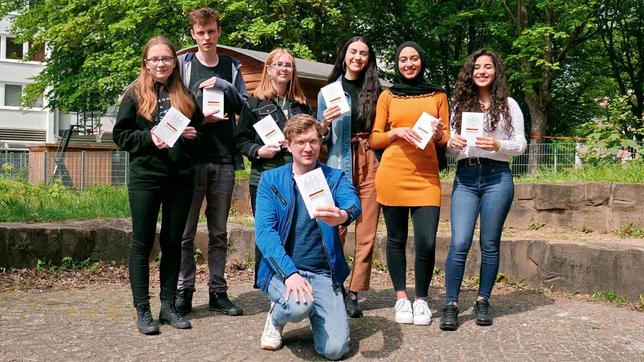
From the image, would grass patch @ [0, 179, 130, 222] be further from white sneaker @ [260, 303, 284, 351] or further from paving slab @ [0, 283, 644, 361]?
white sneaker @ [260, 303, 284, 351]

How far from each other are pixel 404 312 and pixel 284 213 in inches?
51.5

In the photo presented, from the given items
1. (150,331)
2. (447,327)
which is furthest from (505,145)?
(150,331)

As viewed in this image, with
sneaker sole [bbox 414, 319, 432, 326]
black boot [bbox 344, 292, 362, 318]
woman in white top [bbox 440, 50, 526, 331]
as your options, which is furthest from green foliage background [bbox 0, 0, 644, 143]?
sneaker sole [bbox 414, 319, 432, 326]

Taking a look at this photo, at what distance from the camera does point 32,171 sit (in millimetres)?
18641

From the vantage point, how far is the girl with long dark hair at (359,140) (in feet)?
17.0

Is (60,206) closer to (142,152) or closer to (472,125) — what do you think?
(142,152)

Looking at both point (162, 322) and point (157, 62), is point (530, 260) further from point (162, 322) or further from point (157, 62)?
point (157, 62)

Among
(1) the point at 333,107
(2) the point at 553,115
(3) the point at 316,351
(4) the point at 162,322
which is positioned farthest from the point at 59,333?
(2) the point at 553,115

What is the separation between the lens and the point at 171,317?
4.84 meters

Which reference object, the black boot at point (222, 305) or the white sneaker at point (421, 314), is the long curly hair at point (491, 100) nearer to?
the white sneaker at point (421, 314)

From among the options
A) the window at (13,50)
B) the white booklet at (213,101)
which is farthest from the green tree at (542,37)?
the window at (13,50)

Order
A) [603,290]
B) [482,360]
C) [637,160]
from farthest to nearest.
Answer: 1. [637,160]
2. [603,290]
3. [482,360]

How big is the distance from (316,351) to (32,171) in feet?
53.7

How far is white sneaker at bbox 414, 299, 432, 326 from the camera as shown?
16.3 ft
